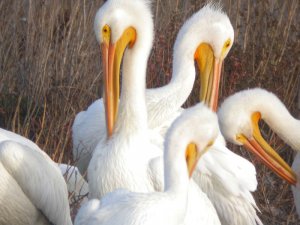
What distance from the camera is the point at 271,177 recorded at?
830 centimetres

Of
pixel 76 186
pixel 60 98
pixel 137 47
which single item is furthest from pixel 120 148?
pixel 60 98

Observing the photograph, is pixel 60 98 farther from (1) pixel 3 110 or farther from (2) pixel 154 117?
(2) pixel 154 117

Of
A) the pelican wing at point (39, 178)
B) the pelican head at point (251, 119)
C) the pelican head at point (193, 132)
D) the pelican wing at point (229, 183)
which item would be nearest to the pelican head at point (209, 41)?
the pelican head at point (251, 119)

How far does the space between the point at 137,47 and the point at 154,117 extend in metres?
0.72

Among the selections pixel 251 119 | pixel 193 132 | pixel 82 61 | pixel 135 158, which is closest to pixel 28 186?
pixel 135 158

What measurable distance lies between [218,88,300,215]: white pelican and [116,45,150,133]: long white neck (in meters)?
0.84

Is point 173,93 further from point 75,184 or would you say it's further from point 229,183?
point 75,184

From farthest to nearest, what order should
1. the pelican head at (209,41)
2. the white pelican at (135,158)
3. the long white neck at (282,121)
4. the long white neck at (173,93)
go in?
the pelican head at (209,41) < the long white neck at (282,121) < the long white neck at (173,93) < the white pelican at (135,158)

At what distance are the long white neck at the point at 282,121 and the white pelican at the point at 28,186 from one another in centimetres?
136

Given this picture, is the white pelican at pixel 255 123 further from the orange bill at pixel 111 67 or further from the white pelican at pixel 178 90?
the orange bill at pixel 111 67

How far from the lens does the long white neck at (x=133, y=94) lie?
19.4 feet

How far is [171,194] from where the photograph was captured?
16.6 feet

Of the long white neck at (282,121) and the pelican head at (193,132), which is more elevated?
the pelican head at (193,132)

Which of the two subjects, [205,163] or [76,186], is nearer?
[205,163]
